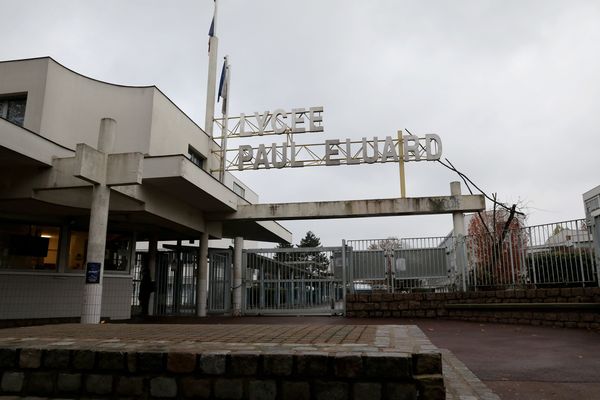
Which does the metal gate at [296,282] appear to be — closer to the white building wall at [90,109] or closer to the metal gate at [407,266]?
the metal gate at [407,266]

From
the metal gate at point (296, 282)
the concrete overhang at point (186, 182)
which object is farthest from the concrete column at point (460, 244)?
the concrete overhang at point (186, 182)

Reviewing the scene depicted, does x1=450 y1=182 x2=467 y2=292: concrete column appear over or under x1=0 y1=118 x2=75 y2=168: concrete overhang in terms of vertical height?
under

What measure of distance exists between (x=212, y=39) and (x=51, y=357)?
1942 centimetres

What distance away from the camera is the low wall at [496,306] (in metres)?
9.35

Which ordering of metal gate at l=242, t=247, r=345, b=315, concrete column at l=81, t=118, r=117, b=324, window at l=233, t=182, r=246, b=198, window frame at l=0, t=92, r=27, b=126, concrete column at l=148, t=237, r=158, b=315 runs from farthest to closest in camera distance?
1. window at l=233, t=182, r=246, b=198
2. concrete column at l=148, t=237, r=158, b=315
3. metal gate at l=242, t=247, r=345, b=315
4. window frame at l=0, t=92, r=27, b=126
5. concrete column at l=81, t=118, r=117, b=324

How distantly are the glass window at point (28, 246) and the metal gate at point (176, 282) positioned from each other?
201 inches

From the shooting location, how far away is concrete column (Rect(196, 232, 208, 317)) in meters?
17.1

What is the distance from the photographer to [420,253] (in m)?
14.8

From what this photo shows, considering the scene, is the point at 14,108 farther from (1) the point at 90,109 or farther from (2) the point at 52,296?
(2) the point at 52,296

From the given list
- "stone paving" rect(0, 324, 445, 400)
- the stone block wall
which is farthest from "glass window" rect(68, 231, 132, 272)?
the stone block wall

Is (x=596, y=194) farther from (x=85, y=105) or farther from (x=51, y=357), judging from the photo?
(x=51, y=357)

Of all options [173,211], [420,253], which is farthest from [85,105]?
[420,253]

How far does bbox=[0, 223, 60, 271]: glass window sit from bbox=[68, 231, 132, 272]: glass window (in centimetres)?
55

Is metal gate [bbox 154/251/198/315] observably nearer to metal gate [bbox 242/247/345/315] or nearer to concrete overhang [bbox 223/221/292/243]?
concrete overhang [bbox 223/221/292/243]
